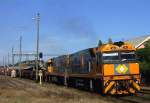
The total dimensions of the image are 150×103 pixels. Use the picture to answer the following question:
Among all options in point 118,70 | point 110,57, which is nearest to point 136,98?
point 118,70

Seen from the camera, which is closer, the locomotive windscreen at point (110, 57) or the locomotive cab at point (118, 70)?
the locomotive cab at point (118, 70)

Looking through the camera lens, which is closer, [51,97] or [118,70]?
[51,97]

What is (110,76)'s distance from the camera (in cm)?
2420

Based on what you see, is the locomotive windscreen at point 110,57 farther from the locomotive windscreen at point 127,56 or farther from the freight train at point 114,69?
the locomotive windscreen at point 127,56

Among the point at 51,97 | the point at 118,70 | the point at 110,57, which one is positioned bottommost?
the point at 51,97

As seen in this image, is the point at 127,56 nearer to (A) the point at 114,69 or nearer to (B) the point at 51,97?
(A) the point at 114,69

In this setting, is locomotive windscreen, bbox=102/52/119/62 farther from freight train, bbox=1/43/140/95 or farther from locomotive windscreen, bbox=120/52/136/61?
locomotive windscreen, bbox=120/52/136/61

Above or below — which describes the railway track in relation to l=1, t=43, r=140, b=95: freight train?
below

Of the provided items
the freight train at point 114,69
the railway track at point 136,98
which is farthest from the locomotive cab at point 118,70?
the railway track at point 136,98

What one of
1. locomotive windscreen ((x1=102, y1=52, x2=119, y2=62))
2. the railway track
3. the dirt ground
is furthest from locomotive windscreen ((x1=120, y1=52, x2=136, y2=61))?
the dirt ground

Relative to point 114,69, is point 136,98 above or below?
below

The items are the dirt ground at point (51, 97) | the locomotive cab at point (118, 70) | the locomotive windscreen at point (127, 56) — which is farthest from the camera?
the locomotive windscreen at point (127, 56)

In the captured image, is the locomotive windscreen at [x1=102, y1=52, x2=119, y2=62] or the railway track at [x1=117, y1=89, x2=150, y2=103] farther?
the locomotive windscreen at [x1=102, y1=52, x2=119, y2=62]

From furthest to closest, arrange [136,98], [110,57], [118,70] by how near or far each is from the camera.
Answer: [110,57]
[118,70]
[136,98]
